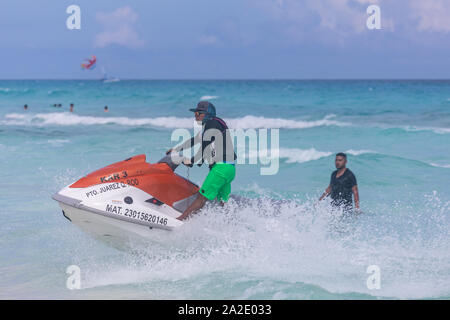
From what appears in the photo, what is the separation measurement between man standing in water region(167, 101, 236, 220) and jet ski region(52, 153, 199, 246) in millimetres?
208

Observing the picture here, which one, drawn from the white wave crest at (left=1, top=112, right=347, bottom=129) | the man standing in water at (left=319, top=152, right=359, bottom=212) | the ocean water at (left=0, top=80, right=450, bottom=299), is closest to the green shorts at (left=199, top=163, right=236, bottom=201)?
the ocean water at (left=0, top=80, right=450, bottom=299)

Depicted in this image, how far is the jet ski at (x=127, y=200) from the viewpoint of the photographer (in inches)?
221

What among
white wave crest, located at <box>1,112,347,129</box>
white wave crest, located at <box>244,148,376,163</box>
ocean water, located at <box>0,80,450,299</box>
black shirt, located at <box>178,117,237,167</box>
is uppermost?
white wave crest, located at <box>1,112,347,129</box>

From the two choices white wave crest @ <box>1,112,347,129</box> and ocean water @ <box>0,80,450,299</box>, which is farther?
white wave crest @ <box>1,112,347,129</box>

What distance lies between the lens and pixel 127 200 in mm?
5656

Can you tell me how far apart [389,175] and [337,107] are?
2444cm

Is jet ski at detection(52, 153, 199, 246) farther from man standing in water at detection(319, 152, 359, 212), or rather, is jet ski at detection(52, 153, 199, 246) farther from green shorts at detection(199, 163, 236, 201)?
man standing in water at detection(319, 152, 359, 212)

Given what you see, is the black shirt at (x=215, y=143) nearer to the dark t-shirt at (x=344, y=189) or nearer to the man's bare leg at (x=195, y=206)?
the man's bare leg at (x=195, y=206)

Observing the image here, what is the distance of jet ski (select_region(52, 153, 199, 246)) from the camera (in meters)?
5.61

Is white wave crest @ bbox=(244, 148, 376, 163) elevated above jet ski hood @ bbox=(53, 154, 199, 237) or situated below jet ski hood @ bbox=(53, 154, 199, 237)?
above

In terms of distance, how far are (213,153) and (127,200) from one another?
1005 mm

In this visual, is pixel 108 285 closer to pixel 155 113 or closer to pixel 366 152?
pixel 366 152

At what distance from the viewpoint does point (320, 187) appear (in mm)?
12234

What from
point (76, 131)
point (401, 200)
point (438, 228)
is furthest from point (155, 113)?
point (438, 228)
